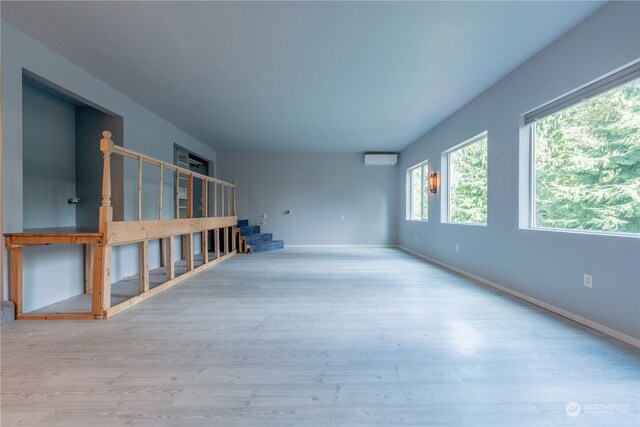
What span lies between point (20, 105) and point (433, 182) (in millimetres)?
6185

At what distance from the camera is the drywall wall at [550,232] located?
2367mm

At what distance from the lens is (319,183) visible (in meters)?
8.71

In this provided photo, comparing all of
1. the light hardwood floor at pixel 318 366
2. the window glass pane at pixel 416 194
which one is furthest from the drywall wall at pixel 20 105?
the window glass pane at pixel 416 194

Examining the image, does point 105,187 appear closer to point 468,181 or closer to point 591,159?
point 591,159

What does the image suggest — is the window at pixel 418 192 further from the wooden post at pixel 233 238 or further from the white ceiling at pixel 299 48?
the wooden post at pixel 233 238

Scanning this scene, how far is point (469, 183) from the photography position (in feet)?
16.5

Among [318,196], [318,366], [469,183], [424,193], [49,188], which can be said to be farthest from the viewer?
[318,196]

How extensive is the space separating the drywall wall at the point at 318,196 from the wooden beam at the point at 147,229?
3145 mm

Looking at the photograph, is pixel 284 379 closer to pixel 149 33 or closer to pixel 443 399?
pixel 443 399

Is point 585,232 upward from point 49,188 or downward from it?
downward

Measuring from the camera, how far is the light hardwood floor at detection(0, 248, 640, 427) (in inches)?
60.3

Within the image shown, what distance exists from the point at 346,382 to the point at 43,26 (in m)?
4.04

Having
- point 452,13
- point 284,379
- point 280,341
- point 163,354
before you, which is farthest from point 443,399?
point 452,13

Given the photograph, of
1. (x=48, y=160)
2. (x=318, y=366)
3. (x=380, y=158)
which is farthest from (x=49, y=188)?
(x=380, y=158)
